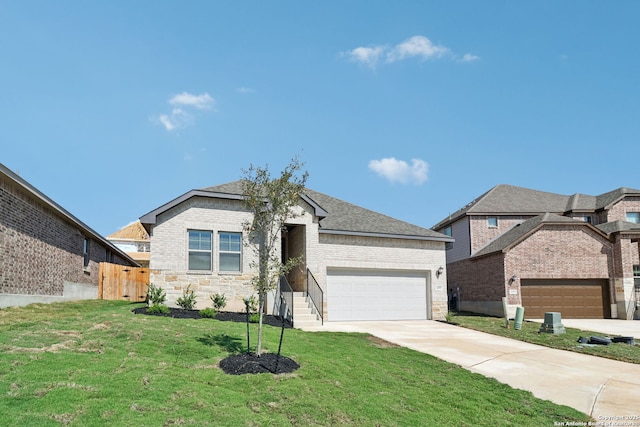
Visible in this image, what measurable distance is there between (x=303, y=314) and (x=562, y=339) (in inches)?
343

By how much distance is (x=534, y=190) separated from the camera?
33938 millimetres

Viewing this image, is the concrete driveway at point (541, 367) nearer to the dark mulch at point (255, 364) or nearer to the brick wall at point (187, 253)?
the brick wall at point (187, 253)

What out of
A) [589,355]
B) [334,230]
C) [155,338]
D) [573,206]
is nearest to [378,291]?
[334,230]

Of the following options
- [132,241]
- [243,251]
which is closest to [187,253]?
[243,251]

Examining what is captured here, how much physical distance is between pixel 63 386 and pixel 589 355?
1279cm

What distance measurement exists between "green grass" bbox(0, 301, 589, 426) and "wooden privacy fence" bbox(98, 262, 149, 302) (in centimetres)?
1264

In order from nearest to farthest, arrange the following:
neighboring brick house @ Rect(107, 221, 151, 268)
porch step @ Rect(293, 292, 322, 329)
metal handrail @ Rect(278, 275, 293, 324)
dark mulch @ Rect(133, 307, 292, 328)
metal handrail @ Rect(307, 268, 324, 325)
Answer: dark mulch @ Rect(133, 307, 292, 328), porch step @ Rect(293, 292, 322, 329), metal handrail @ Rect(278, 275, 293, 324), metal handrail @ Rect(307, 268, 324, 325), neighboring brick house @ Rect(107, 221, 151, 268)

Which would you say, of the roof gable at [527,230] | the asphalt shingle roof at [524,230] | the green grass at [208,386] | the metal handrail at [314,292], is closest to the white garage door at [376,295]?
the metal handrail at [314,292]

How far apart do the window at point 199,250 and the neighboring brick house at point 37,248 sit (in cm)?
485

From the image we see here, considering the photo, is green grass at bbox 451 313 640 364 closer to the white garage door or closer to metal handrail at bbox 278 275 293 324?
the white garage door

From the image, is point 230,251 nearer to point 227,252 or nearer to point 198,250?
point 227,252

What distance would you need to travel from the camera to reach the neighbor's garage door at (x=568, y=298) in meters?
23.6

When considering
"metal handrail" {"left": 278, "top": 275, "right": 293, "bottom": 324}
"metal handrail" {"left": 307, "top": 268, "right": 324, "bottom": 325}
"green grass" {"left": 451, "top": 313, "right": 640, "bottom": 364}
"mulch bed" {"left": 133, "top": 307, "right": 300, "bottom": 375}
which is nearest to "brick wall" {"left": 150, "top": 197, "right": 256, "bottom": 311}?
"metal handrail" {"left": 278, "top": 275, "right": 293, "bottom": 324}

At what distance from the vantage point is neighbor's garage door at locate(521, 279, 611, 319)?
77.5ft
